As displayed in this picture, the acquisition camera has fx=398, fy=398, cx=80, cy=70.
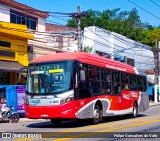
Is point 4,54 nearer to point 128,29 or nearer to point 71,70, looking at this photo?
point 71,70

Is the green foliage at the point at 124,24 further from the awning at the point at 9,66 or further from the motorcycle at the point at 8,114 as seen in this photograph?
the motorcycle at the point at 8,114

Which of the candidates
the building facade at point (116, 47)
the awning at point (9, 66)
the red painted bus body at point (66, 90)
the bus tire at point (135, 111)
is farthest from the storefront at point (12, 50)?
the building facade at point (116, 47)

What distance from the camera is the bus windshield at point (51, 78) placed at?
15930 mm

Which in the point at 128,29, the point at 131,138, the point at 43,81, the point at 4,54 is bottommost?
the point at 131,138

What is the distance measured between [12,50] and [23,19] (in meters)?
5.75

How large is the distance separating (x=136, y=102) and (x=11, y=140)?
13.2 metres

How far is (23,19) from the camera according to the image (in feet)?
112

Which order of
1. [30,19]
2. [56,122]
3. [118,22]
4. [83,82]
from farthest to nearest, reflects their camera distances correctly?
[118,22] < [30,19] < [56,122] < [83,82]

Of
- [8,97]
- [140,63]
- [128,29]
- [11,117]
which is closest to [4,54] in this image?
[8,97]

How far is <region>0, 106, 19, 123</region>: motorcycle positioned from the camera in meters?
20.4

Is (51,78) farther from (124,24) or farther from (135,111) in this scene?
(124,24)

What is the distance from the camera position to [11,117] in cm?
2066

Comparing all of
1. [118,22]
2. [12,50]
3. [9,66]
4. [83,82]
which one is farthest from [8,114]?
[118,22]

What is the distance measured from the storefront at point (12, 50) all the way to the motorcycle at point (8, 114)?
6.03 meters
